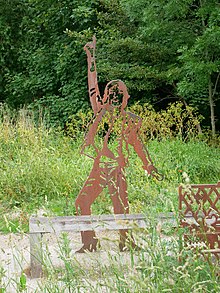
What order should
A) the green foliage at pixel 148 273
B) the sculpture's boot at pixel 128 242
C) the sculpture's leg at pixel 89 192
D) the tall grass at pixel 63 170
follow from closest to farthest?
the green foliage at pixel 148 273 < the sculpture's boot at pixel 128 242 < the sculpture's leg at pixel 89 192 < the tall grass at pixel 63 170

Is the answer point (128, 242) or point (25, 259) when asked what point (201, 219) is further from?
point (25, 259)

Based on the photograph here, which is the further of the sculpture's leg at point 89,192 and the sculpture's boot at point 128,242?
the sculpture's leg at point 89,192

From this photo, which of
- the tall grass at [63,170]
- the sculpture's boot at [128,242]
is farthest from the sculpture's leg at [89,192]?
the tall grass at [63,170]

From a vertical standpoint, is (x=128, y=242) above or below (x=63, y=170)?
below

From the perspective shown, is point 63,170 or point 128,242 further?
point 63,170

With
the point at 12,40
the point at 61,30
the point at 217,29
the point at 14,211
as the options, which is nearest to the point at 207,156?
the point at 217,29

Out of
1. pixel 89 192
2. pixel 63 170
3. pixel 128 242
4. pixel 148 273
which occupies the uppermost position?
pixel 148 273

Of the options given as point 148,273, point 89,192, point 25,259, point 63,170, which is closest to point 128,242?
point 25,259

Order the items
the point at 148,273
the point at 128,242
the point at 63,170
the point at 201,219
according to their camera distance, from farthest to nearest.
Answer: the point at 63,170 < the point at 128,242 < the point at 201,219 < the point at 148,273

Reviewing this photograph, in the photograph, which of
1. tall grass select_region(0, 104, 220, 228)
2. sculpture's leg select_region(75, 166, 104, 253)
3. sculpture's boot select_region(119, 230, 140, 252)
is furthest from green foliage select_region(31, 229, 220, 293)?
tall grass select_region(0, 104, 220, 228)

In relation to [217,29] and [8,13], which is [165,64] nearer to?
[217,29]

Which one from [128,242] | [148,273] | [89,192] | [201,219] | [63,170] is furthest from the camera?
[63,170]

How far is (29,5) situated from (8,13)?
0.63 meters

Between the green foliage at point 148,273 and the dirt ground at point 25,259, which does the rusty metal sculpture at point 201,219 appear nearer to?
the green foliage at point 148,273
